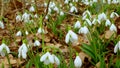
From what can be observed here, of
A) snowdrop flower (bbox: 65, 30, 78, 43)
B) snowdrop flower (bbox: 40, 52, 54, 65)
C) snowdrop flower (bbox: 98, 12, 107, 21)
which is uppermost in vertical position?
snowdrop flower (bbox: 65, 30, 78, 43)

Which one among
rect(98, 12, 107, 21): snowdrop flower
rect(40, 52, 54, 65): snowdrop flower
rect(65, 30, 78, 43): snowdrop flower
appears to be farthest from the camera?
rect(98, 12, 107, 21): snowdrop flower

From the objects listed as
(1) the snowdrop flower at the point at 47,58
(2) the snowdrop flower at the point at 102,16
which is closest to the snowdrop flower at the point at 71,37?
(1) the snowdrop flower at the point at 47,58

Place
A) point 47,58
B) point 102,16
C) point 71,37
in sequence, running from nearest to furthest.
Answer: point 47,58
point 71,37
point 102,16

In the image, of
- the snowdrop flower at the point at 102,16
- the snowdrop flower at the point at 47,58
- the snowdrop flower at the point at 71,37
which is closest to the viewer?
the snowdrop flower at the point at 47,58

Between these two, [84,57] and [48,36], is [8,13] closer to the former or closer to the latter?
[48,36]

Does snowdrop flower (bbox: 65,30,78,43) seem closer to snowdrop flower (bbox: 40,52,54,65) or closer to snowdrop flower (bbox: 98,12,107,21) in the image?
snowdrop flower (bbox: 40,52,54,65)

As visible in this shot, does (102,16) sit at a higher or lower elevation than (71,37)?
lower

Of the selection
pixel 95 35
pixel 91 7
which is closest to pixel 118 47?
pixel 95 35

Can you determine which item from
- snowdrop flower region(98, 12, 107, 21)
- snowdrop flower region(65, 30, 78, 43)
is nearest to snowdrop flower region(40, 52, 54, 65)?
snowdrop flower region(65, 30, 78, 43)

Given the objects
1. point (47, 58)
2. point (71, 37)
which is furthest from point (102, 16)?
point (47, 58)

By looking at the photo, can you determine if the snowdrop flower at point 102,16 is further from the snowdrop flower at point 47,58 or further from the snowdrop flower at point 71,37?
the snowdrop flower at point 47,58

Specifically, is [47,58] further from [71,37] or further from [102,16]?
[102,16]
